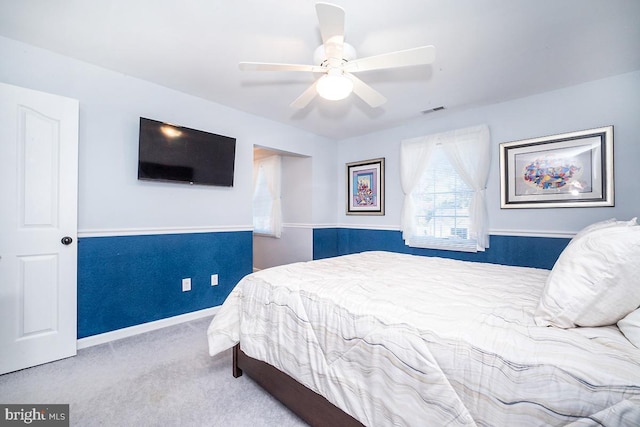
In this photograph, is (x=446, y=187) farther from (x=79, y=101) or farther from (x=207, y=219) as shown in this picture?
(x=79, y=101)

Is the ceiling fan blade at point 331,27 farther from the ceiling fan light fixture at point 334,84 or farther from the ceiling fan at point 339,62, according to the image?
the ceiling fan light fixture at point 334,84

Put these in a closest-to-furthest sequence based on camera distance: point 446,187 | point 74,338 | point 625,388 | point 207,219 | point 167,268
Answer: point 625,388 → point 74,338 → point 167,268 → point 207,219 → point 446,187

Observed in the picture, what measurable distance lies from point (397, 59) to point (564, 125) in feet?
7.27

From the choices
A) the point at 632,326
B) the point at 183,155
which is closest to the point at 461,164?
the point at 632,326

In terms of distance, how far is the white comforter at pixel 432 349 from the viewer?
0.74m

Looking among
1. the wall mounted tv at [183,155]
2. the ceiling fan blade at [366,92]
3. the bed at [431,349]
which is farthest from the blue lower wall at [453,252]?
the ceiling fan blade at [366,92]

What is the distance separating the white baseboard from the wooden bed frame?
1298mm

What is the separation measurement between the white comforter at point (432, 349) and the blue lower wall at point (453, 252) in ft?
4.67

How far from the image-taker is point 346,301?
1263 mm

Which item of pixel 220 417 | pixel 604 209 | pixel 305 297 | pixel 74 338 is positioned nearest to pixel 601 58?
pixel 604 209

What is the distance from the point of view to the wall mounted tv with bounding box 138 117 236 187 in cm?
251

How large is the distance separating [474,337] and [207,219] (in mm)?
2850

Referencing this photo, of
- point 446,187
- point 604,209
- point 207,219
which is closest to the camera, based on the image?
point 604,209

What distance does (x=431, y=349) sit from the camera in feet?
3.08
